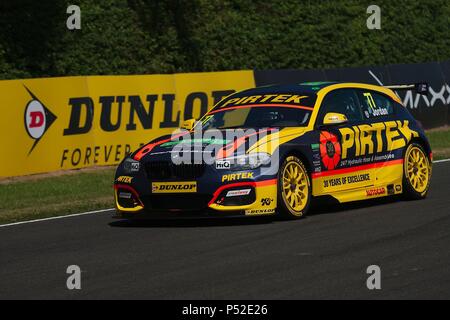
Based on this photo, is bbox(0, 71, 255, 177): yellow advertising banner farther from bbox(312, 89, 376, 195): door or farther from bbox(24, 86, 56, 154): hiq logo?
bbox(312, 89, 376, 195): door

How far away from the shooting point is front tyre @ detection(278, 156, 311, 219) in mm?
12375

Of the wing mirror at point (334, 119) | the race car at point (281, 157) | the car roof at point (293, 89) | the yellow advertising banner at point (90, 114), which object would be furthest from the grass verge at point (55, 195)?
the wing mirror at point (334, 119)

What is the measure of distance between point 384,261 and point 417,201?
15.5 feet

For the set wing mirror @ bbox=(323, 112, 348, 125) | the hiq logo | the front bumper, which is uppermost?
the hiq logo

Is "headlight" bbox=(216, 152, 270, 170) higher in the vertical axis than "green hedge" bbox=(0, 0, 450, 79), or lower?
lower

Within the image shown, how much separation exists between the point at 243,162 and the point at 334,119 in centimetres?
142

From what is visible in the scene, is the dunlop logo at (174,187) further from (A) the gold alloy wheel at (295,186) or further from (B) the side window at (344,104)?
(B) the side window at (344,104)

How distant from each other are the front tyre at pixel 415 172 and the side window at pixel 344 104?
0.89 m

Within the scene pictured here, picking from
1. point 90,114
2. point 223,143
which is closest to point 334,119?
point 223,143

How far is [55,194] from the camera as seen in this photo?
17.2 meters

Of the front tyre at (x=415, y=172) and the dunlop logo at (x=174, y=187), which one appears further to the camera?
the front tyre at (x=415, y=172)

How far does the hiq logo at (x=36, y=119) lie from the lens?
19.1m

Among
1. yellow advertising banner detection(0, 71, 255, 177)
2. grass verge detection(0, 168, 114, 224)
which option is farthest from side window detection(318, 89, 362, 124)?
yellow advertising banner detection(0, 71, 255, 177)
